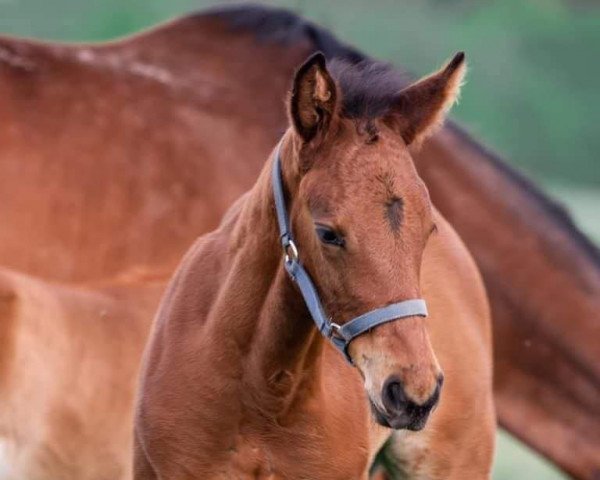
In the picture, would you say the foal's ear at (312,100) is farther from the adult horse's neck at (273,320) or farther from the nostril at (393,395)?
the nostril at (393,395)

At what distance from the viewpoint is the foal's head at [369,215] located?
2641mm

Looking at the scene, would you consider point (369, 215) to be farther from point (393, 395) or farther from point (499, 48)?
point (499, 48)

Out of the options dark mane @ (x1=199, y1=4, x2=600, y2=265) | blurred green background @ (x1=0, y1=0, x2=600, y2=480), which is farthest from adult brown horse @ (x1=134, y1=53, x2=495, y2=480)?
blurred green background @ (x1=0, y1=0, x2=600, y2=480)

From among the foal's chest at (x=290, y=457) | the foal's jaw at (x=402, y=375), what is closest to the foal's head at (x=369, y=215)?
the foal's jaw at (x=402, y=375)

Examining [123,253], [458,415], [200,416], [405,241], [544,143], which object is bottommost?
[544,143]

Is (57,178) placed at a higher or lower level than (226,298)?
lower

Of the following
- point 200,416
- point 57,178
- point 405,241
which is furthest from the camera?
point 57,178

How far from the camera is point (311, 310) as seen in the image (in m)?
2.84

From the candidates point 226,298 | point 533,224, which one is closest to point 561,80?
point 533,224

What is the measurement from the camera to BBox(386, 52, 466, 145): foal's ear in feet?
9.70

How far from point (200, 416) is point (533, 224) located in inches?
115

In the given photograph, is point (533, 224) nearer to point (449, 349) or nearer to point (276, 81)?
point (276, 81)

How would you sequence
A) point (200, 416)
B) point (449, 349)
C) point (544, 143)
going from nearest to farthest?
point (200, 416) → point (449, 349) → point (544, 143)

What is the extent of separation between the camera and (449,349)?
11.8 feet
